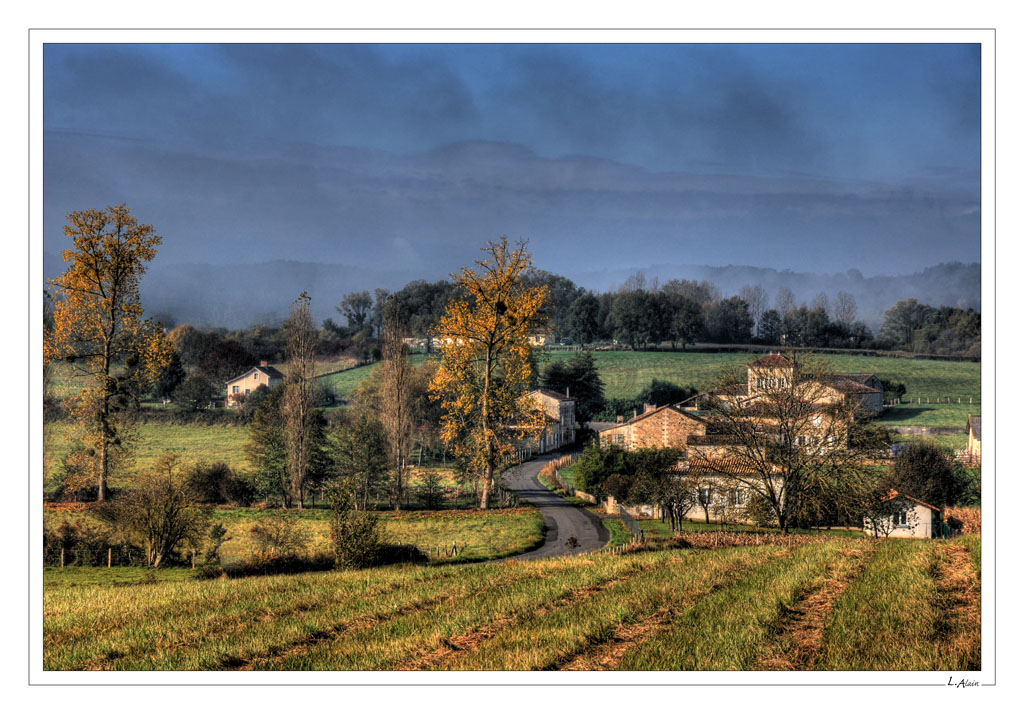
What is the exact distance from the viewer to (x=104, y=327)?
7.91m

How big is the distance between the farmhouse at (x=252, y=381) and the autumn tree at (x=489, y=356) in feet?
8.38

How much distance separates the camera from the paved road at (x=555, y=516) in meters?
8.62

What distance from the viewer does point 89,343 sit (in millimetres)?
7855

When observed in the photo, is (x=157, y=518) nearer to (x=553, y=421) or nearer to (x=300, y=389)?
(x=300, y=389)

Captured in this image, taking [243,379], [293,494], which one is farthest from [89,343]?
[293,494]

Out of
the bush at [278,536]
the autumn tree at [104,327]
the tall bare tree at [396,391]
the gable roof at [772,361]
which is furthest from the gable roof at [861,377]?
the autumn tree at [104,327]

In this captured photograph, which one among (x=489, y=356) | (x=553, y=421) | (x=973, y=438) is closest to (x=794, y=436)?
(x=973, y=438)

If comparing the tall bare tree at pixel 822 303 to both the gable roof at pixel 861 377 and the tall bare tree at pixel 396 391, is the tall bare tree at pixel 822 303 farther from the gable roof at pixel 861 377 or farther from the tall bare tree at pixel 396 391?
the tall bare tree at pixel 396 391

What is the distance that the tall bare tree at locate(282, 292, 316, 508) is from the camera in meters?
8.80

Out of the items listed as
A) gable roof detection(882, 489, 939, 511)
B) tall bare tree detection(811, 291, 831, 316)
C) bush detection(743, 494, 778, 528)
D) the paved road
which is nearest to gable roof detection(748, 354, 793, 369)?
tall bare tree detection(811, 291, 831, 316)

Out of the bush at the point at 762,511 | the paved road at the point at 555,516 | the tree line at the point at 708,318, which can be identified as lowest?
the bush at the point at 762,511

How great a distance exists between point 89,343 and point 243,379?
2.01 meters

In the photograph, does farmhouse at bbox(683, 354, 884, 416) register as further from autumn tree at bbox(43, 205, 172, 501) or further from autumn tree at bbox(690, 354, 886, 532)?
autumn tree at bbox(43, 205, 172, 501)

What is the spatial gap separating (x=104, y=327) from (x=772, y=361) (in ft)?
34.2
